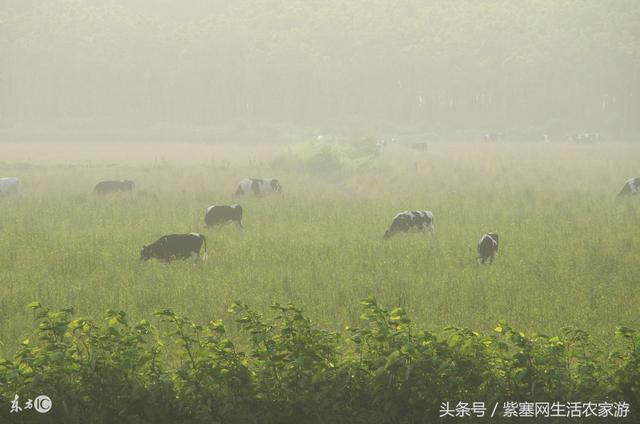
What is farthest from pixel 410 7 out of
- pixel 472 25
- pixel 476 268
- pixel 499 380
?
pixel 499 380

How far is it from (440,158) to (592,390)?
37.5 m

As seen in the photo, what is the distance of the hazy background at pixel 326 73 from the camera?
290 feet

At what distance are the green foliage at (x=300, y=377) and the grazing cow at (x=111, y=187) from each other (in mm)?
21452

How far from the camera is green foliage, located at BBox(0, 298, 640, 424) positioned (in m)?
7.24

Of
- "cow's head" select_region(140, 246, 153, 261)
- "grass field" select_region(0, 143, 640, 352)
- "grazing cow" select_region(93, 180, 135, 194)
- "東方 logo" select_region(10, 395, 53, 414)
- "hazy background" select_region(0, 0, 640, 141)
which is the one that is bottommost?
"grass field" select_region(0, 143, 640, 352)

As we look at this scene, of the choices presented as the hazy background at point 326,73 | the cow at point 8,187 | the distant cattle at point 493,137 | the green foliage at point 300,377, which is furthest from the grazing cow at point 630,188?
the hazy background at point 326,73

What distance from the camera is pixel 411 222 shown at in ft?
64.5

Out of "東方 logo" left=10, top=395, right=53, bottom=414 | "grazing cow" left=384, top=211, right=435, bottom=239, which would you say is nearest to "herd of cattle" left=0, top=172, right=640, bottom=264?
"grazing cow" left=384, top=211, right=435, bottom=239

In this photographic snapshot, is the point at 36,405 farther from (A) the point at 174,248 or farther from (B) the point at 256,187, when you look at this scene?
(B) the point at 256,187

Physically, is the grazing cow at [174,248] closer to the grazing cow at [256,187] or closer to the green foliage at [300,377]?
the green foliage at [300,377]

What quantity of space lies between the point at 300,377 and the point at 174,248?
9285 millimetres

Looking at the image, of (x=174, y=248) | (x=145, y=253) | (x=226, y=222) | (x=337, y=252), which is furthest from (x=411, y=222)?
(x=145, y=253)

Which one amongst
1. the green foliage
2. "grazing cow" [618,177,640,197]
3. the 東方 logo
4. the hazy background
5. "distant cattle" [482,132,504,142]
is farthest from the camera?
the hazy background

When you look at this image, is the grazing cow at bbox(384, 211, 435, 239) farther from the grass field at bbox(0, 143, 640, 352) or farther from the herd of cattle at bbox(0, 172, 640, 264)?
the grass field at bbox(0, 143, 640, 352)
